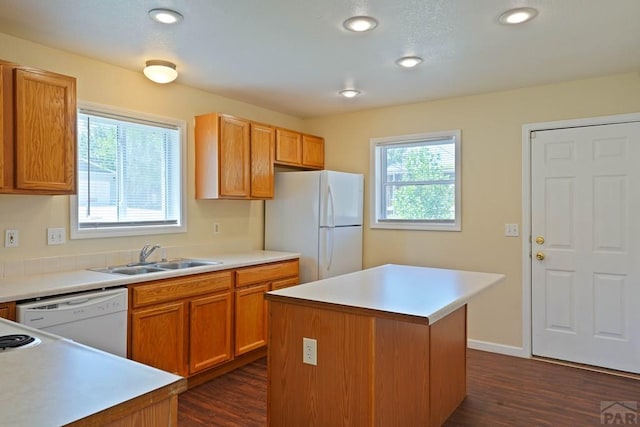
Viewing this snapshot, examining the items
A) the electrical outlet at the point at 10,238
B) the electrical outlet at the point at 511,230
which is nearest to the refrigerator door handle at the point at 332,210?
the electrical outlet at the point at 511,230

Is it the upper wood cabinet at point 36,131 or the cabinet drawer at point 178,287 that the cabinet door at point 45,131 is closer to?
the upper wood cabinet at point 36,131

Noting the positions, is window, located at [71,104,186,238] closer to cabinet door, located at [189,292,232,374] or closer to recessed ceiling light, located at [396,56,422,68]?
cabinet door, located at [189,292,232,374]

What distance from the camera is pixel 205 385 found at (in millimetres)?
3285

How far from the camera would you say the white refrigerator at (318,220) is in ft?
13.8

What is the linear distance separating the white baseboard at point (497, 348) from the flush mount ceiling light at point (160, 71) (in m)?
3.50

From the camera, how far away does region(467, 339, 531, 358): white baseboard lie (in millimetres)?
3920

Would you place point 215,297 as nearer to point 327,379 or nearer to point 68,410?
point 327,379

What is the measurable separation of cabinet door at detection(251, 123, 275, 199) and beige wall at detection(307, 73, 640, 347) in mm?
1352

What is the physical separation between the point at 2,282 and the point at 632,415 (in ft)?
12.8

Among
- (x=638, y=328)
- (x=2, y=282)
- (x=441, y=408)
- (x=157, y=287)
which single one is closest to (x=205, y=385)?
(x=157, y=287)

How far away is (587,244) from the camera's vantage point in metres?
3.65

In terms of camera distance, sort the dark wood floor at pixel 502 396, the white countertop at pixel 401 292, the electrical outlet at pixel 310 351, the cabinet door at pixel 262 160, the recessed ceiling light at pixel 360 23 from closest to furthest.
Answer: the white countertop at pixel 401 292
the electrical outlet at pixel 310 351
the recessed ceiling light at pixel 360 23
the dark wood floor at pixel 502 396
the cabinet door at pixel 262 160

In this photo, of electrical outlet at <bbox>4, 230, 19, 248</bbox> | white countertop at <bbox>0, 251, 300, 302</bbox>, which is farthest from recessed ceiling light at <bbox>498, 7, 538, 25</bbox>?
electrical outlet at <bbox>4, 230, 19, 248</bbox>

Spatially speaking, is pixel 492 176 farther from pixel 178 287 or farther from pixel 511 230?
pixel 178 287
